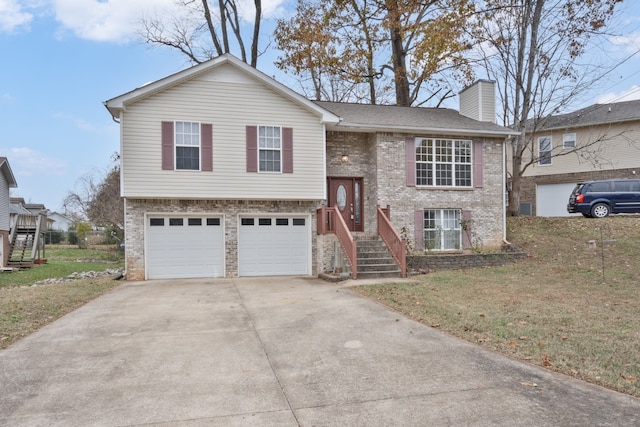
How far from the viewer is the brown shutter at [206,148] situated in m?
13.0

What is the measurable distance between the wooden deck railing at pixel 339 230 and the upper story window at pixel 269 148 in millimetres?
2091

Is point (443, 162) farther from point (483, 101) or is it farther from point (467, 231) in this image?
point (483, 101)

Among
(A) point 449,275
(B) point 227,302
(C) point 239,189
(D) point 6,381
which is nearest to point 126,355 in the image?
(D) point 6,381

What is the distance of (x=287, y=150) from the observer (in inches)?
537

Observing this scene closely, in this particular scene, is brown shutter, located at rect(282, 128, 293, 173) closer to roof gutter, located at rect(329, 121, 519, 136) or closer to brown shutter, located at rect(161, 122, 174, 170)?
roof gutter, located at rect(329, 121, 519, 136)

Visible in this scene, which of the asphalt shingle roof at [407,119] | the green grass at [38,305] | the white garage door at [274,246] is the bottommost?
the green grass at [38,305]

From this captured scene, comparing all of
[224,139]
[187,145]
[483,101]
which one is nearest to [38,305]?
[187,145]

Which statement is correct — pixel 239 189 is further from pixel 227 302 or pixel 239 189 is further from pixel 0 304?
pixel 0 304

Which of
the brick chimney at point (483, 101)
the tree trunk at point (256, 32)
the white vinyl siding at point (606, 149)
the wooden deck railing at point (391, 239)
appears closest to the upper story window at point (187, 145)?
the wooden deck railing at point (391, 239)

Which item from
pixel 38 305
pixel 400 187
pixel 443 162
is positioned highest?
pixel 443 162

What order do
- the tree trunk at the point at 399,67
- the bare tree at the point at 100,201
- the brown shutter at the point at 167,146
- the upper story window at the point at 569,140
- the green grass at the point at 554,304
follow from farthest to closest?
the bare tree at the point at 100,201 → the upper story window at the point at 569,140 → the tree trunk at the point at 399,67 → the brown shutter at the point at 167,146 → the green grass at the point at 554,304

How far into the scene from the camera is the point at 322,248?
13.8 m

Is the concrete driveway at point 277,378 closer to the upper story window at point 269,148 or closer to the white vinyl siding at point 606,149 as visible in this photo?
the upper story window at point 269,148

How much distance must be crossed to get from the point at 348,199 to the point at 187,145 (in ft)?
19.2
